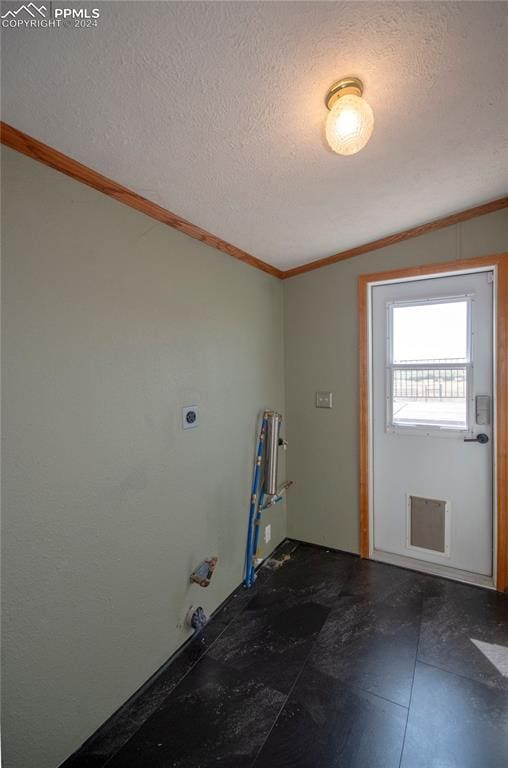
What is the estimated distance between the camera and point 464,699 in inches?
58.2

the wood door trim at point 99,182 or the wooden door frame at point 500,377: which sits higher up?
the wood door trim at point 99,182

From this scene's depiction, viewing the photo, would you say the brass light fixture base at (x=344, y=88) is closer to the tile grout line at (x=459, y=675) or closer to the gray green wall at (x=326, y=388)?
the gray green wall at (x=326, y=388)

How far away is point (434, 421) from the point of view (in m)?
2.40

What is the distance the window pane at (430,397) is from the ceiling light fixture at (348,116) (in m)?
1.73

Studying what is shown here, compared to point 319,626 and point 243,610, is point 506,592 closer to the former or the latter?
point 319,626

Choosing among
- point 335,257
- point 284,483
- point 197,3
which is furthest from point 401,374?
point 197,3

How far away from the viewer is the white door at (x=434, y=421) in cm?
225

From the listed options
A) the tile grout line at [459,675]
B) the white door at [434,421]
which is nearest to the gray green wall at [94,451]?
the tile grout line at [459,675]

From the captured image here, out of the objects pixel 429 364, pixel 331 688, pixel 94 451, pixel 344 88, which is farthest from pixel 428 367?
pixel 94 451

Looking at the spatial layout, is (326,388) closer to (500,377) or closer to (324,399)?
(324,399)

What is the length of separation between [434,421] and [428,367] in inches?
15.3

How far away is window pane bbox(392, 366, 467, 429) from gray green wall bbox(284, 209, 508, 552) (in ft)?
1.04

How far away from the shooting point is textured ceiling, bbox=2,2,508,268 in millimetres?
855

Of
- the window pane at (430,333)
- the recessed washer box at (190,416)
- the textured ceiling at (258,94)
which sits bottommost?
the recessed washer box at (190,416)
